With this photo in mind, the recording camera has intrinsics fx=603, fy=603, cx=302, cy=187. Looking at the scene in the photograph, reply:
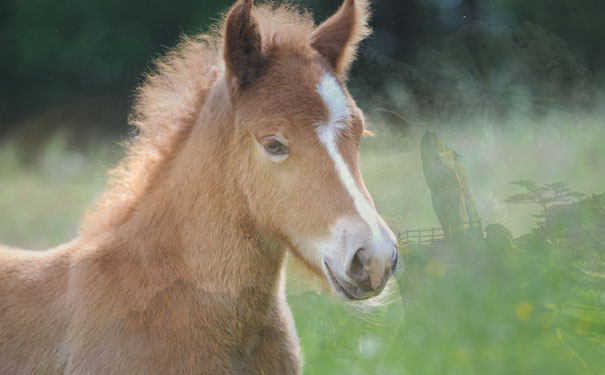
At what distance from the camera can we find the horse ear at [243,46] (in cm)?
229

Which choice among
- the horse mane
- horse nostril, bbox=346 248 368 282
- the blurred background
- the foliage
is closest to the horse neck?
the horse mane

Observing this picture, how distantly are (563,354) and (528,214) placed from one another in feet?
3.12

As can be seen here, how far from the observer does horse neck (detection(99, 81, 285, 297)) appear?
242cm

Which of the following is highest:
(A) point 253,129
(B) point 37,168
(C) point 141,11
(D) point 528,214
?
(A) point 253,129

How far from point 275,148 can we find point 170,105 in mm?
684

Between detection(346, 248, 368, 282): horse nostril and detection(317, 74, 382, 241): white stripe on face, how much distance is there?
0.07 metres

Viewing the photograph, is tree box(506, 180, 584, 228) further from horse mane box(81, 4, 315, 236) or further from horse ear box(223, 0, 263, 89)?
horse ear box(223, 0, 263, 89)

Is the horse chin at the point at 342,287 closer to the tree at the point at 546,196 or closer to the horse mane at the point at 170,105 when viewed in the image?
the horse mane at the point at 170,105

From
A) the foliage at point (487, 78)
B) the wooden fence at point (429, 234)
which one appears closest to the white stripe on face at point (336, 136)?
the wooden fence at point (429, 234)

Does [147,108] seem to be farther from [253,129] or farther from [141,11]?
[141,11]

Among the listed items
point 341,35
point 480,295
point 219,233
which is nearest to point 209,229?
point 219,233

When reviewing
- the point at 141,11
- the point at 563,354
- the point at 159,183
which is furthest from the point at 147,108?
the point at 141,11

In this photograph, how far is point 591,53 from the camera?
483 centimetres

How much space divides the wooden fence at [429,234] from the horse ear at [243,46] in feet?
6.42
